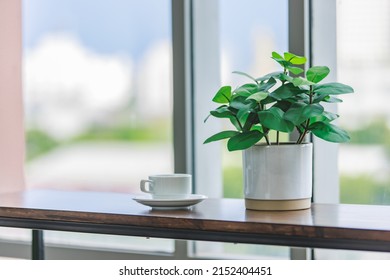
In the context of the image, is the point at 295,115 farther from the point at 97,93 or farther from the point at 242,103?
the point at 97,93

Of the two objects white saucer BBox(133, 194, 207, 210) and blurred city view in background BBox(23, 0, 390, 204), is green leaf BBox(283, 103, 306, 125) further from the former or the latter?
blurred city view in background BBox(23, 0, 390, 204)

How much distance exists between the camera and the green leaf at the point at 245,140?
1487mm

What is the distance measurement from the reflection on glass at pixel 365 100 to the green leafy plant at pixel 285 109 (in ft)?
1.78

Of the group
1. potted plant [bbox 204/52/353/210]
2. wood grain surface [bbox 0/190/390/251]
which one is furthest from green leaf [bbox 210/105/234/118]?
wood grain surface [bbox 0/190/390/251]

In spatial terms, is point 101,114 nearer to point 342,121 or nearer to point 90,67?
point 90,67

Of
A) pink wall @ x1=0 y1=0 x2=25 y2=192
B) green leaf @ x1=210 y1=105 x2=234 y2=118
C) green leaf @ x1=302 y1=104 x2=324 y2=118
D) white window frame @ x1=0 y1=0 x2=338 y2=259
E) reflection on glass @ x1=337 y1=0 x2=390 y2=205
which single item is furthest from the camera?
pink wall @ x1=0 y1=0 x2=25 y2=192

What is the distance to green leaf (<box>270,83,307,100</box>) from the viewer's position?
1.50 m

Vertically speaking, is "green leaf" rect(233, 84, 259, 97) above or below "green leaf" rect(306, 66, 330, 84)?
below

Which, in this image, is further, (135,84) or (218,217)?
(135,84)

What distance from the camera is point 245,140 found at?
1.49 metres

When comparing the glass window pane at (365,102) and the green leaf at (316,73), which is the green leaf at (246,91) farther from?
the glass window pane at (365,102)

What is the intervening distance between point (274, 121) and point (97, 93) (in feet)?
3.94

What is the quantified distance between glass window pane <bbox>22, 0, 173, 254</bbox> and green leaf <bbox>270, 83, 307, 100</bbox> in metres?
0.89

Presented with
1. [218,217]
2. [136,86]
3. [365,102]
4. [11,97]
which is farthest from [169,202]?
[11,97]
